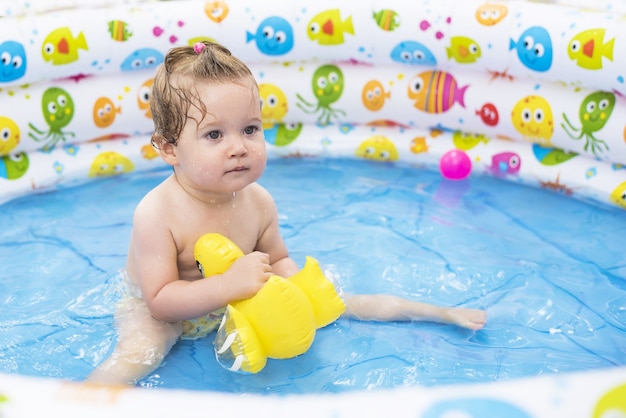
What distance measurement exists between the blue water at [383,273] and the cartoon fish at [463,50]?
0.43 m

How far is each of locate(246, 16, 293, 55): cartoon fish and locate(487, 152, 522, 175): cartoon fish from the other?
2.82ft

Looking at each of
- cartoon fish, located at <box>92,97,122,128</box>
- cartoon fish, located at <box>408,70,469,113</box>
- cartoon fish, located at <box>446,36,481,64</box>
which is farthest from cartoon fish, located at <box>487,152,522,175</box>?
cartoon fish, located at <box>92,97,122,128</box>

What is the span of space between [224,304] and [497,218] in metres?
1.16

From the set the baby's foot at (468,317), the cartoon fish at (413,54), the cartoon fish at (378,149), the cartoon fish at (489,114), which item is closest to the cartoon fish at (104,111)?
the cartoon fish at (378,149)

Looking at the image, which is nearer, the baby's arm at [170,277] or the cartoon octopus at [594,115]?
the baby's arm at [170,277]

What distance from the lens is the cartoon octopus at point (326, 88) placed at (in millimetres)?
2953

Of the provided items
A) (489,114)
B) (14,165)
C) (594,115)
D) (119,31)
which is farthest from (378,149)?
(14,165)

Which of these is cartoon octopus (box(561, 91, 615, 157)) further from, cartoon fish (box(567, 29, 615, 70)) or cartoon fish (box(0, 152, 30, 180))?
cartoon fish (box(0, 152, 30, 180))

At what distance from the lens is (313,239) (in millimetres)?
2359

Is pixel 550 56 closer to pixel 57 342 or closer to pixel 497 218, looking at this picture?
pixel 497 218

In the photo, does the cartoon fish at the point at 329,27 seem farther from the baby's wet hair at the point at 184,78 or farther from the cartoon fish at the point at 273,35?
the baby's wet hair at the point at 184,78

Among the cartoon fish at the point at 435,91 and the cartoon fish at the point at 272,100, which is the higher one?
the cartoon fish at the point at 435,91

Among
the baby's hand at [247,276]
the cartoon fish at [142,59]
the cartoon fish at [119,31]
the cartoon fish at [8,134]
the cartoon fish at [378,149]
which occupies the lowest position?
the cartoon fish at [378,149]

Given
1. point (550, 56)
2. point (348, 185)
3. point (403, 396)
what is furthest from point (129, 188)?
point (403, 396)
